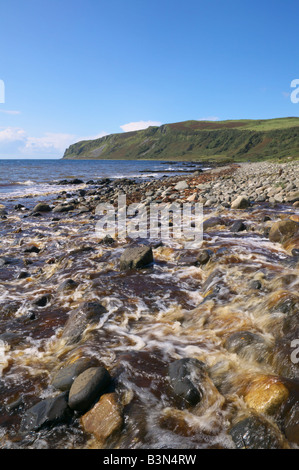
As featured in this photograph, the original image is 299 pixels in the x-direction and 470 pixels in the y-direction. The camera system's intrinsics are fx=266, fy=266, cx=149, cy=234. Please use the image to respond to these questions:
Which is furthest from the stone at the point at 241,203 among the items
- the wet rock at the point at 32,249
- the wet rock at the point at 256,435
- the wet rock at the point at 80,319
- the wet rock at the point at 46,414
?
the wet rock at the point at 46,414

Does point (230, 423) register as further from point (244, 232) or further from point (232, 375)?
point (244, 232)

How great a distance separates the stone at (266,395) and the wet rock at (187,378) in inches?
22.4

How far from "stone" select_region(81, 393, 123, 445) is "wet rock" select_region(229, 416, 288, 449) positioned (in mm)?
1224

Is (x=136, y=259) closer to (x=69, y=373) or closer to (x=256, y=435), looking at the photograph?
(x=69, y=373)

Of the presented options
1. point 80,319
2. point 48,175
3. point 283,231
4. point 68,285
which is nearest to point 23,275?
point 68,285

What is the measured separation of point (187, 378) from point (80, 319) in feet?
7.70

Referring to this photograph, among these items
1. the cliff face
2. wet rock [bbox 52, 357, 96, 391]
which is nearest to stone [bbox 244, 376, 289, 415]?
wet rock [bbox 52, 357, 96, 391]

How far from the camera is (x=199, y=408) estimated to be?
3096mm

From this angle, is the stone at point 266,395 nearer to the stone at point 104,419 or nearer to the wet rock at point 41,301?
the stone at point 104,419

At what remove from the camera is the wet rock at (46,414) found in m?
2.96

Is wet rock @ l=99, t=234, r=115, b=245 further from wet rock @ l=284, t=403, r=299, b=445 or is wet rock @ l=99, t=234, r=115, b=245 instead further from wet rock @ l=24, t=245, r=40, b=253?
wet rock @ l=284, t=403, r=299, b=445
